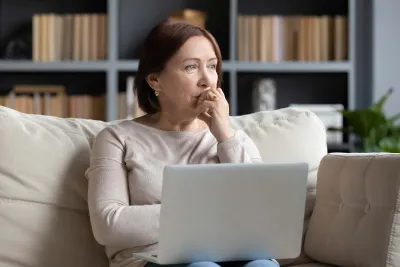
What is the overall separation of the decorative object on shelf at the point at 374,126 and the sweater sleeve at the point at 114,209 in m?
2.59

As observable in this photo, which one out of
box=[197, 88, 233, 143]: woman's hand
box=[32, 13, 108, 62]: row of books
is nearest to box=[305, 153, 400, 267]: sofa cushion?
box=[197, 88, 233, 143]: woman's hand

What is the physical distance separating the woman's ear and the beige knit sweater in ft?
0.42

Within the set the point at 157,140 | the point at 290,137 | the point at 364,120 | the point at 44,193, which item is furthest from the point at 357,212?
the point at 364,120

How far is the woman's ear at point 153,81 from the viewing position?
2246mm

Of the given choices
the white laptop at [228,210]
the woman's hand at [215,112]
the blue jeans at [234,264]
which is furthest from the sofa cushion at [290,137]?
the white laptop at [228,210]

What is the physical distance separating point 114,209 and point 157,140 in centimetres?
28

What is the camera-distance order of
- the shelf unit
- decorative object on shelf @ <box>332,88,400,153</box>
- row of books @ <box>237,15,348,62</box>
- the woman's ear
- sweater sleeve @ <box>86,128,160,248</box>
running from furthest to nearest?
row of books @ <box>237,15,348,62</box>
the shelf unit
decorative object on shelf @ <box>332,88,400,153</box>
the woman's ear
sweater sleeve @ <box>86,128,160,248</box>

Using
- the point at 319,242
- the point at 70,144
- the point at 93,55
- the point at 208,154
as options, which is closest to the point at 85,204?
the point at 70,144

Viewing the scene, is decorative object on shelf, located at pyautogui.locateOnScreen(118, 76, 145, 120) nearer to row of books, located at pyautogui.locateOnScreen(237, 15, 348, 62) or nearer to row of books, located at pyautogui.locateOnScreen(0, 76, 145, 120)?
row of books, located at pyautogui.locateOnScreen(0, 76, 145, 120)

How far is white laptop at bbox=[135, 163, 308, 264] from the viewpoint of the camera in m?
1.70

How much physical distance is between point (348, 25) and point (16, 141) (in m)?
3.04

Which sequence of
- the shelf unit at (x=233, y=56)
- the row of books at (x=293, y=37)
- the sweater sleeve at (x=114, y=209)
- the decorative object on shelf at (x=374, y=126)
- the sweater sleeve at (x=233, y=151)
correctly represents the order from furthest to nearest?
the row of books at (x=293, y=37), the shelf unit at (x=233, y=56), the decorative object on shelf at (x=374, y=126), the sweater sleeve at (x=233, y=151), the sweater sleeve at (x=114, y=209)

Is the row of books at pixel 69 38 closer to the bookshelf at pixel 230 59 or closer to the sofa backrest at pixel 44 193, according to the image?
the bookshelf at pixel 230 59

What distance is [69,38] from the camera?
472 cm
